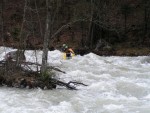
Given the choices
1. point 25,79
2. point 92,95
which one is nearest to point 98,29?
point 25,79

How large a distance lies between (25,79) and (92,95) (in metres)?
2.59

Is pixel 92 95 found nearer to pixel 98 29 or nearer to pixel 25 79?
pixel 25 79

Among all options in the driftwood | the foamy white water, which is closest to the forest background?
the foamy white water

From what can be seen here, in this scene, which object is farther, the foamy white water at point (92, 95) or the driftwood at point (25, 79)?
the driftwood at point (25, 79)

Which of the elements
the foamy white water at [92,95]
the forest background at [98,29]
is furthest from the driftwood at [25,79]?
the forest background at [98,29]

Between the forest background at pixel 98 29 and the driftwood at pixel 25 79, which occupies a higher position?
the forest background at pixel 98 29

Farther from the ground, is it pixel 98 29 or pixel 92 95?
pixel 98 29

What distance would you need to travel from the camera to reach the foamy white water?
1198cm

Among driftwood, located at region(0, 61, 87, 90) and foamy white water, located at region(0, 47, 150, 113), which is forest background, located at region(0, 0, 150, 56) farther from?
driftwood, located at region(0, 61, 87, 90)

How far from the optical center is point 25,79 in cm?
1436

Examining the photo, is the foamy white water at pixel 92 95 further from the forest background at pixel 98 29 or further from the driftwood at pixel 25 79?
the forest background at pixel 98 29

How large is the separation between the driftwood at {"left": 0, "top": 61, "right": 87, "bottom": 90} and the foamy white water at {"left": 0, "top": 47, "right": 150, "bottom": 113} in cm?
26

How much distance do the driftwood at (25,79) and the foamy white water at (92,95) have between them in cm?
26

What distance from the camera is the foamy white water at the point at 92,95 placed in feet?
39.3
